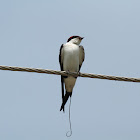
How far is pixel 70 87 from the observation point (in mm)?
5133

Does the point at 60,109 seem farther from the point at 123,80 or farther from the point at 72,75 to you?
the point at 123,80

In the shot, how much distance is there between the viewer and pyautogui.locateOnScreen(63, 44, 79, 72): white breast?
16.2ft

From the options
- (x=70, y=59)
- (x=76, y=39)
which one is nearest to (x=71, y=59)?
(x=70, y=59)

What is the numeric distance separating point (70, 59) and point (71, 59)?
14 millimetres

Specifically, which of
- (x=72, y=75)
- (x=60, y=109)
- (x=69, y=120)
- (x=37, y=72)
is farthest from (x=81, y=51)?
(x=37, y=72)

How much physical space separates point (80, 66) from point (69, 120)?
168 centimetres

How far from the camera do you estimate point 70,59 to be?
4953mm

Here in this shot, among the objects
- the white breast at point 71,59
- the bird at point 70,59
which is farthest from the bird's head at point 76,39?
the white breast at point 71,59

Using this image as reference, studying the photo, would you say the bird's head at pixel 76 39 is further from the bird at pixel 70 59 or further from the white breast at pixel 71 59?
the white breast at pixel 71 59

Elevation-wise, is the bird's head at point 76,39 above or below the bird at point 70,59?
above

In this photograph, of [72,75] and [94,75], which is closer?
[94,75]

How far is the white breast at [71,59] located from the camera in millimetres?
4941

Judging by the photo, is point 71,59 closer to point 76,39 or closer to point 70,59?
point 70,59

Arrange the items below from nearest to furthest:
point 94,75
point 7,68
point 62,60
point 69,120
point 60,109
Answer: point 7,68
point 94,75
point 69,120
point 60,109
point 62,60
